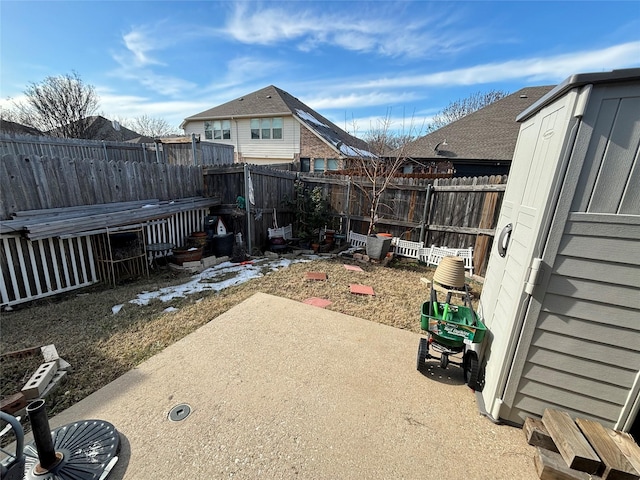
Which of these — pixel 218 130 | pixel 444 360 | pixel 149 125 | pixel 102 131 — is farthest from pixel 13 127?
pixel 444 360

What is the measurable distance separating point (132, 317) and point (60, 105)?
18.6 m

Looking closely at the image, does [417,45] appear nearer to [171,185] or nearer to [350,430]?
[171,185]

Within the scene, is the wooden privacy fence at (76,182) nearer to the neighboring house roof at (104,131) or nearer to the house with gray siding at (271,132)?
the house with gray siding at (271,132)

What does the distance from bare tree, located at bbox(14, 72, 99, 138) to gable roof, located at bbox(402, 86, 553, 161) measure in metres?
18.6

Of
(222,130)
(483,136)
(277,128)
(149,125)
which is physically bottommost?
(483,136)

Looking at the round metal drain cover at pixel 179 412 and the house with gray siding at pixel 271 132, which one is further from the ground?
the house with gray siding at pixel 271 132

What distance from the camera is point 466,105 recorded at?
24062mm

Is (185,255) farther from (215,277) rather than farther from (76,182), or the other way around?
(76,182)

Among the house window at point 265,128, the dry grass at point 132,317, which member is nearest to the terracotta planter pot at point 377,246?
the dry grass at point 132,317

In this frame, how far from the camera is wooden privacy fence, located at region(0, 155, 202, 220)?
13.1ft

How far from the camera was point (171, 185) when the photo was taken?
6.50 meters

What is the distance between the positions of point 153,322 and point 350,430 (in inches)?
116

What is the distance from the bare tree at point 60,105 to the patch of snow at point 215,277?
1678 centimetres

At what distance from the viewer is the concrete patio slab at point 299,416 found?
5.63ft
